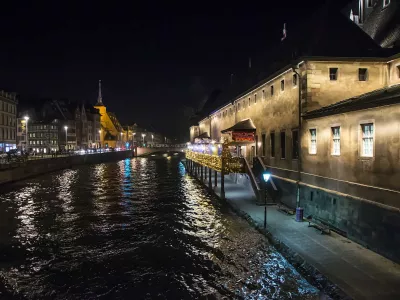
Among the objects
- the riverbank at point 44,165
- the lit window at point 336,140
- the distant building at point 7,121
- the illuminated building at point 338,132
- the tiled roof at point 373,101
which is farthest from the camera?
the distant building at point 7,121

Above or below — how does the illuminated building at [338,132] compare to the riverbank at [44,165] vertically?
above

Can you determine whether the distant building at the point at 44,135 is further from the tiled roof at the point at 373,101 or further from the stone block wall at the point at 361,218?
the tiled roof at the point at 373,101

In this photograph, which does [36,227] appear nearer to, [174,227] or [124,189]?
[174,227]

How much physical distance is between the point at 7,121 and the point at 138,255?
233ft

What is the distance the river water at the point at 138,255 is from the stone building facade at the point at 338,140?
13.1 ft

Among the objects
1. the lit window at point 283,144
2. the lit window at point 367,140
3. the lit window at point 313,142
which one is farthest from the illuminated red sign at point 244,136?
the lit window at point 367,140

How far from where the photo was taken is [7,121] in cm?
7581

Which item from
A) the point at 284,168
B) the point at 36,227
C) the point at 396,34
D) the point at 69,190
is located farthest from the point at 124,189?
the point at 396,34

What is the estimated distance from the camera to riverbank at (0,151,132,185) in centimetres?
4479

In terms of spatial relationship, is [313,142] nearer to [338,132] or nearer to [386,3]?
[338,132]

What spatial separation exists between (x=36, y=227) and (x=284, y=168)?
17.0 metres

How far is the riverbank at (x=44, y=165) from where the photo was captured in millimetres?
44791

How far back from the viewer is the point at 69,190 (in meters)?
39.8

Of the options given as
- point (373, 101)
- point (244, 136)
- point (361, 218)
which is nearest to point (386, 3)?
point (244, 136)
